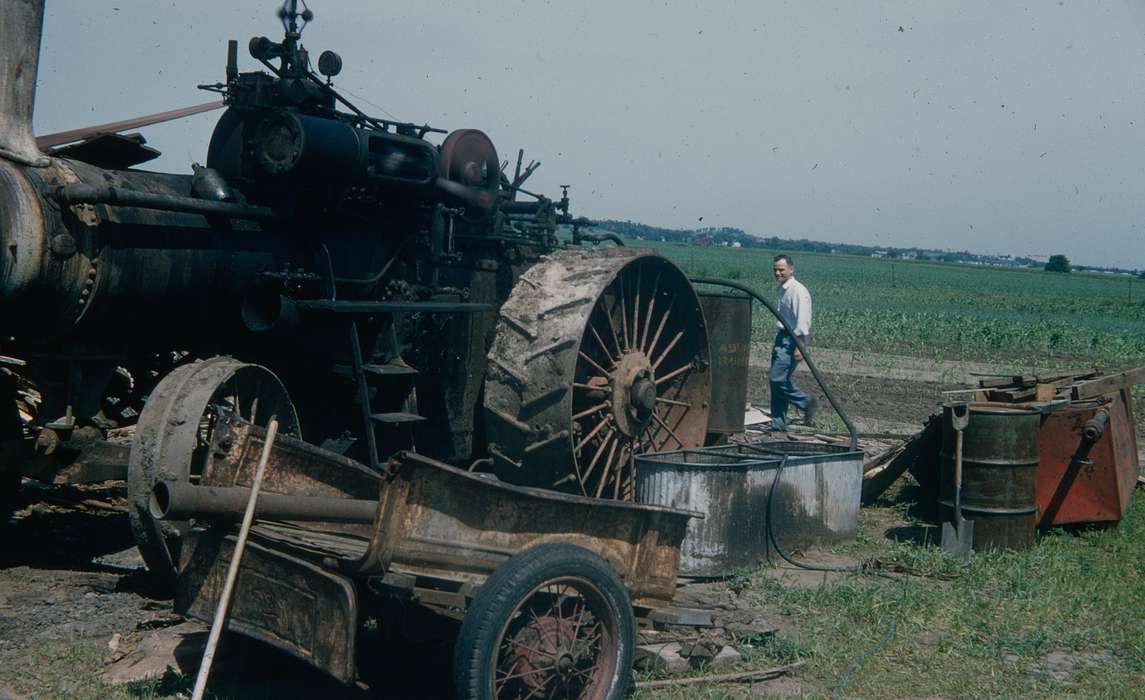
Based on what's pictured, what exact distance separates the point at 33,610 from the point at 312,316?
7.18ft

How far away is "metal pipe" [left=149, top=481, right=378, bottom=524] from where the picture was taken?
3.85 m

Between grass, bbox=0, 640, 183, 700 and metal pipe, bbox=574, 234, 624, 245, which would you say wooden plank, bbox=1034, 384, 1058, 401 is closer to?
metal pipe, bbox=574, 234, 624, 245

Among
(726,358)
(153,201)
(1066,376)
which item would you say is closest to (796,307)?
(726,358)

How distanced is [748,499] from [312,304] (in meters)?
3.00

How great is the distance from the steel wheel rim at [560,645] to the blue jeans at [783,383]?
278 inches

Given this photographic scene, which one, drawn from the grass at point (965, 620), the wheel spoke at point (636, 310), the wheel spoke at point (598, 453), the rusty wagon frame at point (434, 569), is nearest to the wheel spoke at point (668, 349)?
the wheel spoke at point (636, 310)

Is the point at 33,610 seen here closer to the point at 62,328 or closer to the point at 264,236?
the point at 62,328

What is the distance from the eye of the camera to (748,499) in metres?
7.02

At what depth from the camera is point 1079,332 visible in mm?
29141

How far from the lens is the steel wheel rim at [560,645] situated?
418 cm

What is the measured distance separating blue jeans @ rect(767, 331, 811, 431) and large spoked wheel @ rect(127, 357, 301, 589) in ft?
22.7

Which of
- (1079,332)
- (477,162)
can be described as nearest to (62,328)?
(477,162)

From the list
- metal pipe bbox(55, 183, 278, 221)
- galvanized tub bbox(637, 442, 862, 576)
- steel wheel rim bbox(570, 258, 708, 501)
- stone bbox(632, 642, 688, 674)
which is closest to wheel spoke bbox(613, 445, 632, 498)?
steel wheel rim bbox(570, 258, 708, 501)

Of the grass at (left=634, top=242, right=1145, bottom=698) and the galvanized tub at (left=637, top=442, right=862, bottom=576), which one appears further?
the galvanized tub at (left=637, top=442, right=862, bottom=576)
